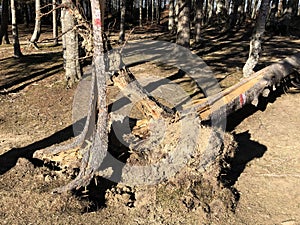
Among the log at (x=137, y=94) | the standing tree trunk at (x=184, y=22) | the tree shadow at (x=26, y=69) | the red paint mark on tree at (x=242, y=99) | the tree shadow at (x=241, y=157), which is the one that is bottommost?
the tree shadow at (x=241, y=157)

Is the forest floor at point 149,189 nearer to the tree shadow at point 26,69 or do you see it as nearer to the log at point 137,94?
the tree shadow at point 26,69

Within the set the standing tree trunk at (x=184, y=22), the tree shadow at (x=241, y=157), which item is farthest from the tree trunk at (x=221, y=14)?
the tree shadow at (x=241, y=157)

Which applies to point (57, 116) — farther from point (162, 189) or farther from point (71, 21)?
point (162, 189)

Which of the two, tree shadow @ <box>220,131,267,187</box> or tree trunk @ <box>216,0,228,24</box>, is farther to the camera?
tree trunk @ <box>216,0,228,24</box>

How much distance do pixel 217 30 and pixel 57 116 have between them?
51.4ft

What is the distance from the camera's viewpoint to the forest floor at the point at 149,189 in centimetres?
512

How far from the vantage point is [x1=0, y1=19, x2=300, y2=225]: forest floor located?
16.8ft

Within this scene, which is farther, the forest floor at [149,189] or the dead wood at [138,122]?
the dead wood at [138,122]

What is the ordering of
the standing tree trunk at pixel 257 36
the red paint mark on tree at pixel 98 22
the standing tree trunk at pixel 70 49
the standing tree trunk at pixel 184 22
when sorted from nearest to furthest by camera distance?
the red paint mark on tree at pixel 98 22 → the standing tree trunk at pixel 257 36 → the standing tree trunk at pixel 70 49 → the standing tree trunk at pixel 184 22

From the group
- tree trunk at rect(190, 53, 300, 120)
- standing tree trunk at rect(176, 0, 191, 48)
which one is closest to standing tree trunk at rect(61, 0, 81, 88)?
standing tree trunk at rect(176, 0, 191, 48)

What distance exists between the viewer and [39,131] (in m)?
8.55

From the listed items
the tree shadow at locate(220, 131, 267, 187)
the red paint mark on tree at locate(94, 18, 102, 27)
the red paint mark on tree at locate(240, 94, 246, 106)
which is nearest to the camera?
the red paint mark on tree at locate(94, 18, 102, 27)

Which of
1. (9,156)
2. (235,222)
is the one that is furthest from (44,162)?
(235,222)

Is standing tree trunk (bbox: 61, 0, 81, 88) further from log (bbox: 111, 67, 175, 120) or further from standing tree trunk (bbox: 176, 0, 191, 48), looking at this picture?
log (bbox: 111, 67, 175, 120)
